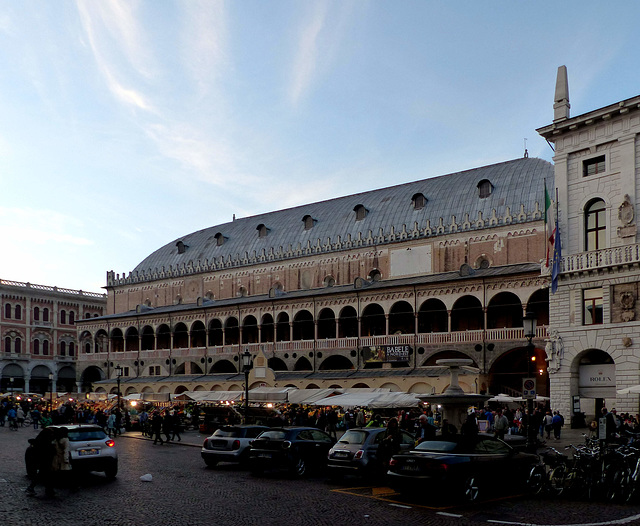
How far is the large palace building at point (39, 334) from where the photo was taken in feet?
293

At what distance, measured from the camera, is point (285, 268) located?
65.5 meters

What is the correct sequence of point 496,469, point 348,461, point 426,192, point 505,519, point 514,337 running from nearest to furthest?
point 505,519, point 496,469, point 348,461, point 514,337, point 426,192

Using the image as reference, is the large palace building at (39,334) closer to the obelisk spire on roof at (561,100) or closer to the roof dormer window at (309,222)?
the roof dormer window at (309,222)

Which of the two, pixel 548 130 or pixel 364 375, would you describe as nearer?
pixel 548 130

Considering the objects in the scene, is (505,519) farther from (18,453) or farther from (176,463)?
(18,453)

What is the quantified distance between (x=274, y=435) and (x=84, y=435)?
527cm

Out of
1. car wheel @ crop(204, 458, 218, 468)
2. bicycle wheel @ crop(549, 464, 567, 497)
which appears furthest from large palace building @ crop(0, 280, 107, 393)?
bicycle wheel @ crop(549, 464, 567, 497)

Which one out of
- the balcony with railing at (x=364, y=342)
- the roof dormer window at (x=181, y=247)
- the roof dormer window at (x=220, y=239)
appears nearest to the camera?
the balcony with railing at (x=364, y=342)

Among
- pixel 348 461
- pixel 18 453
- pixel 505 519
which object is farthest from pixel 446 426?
pixel 18 453

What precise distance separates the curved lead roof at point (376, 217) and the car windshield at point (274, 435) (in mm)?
34667

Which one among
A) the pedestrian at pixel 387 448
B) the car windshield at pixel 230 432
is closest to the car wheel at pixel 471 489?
the pedestrian at pixel 387 448

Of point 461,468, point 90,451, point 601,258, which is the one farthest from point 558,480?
point 601,258

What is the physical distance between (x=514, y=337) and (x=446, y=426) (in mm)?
25514

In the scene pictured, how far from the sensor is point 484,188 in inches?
2231
